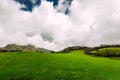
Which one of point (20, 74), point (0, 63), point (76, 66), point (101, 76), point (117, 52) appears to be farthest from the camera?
point (117, 52)

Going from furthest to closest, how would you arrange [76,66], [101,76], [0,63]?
[0,63], [76,66], [101,76]

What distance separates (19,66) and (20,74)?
816cm

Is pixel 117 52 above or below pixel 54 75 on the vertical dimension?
above

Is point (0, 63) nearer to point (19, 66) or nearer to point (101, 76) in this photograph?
point (19, 66)

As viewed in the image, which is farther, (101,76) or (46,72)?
(46,72)

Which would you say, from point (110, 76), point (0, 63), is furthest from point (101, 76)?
point (0, 63)

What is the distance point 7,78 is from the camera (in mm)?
46031

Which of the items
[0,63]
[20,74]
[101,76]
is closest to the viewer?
[101,76]

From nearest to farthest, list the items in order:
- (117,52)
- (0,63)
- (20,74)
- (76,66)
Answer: (20,74)
(76,66)
(0,63)
(117,52)

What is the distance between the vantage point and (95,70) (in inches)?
1930

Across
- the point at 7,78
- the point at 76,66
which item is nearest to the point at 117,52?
the point at 76,66

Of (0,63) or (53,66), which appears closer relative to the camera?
(53,66)

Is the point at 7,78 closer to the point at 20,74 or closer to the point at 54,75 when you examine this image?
the point at 20,74

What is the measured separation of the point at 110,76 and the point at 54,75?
10610 mm
